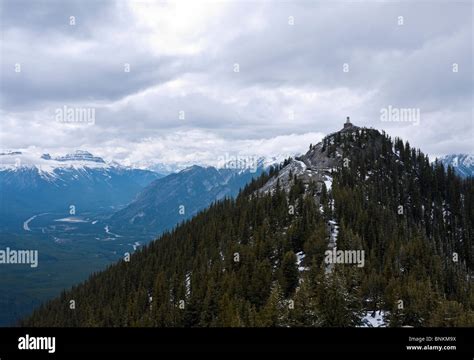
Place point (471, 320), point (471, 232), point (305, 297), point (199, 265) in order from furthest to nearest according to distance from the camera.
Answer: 1. point (471, 232)
2. point (199, 265)
3. point (305, 297)
4. point (471, 320)

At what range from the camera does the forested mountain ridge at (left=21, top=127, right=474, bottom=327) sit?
66750 millimetres

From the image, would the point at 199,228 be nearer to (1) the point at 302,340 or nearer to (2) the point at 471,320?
(2) the point at 471,320

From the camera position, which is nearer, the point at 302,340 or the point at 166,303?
the point at 302,340

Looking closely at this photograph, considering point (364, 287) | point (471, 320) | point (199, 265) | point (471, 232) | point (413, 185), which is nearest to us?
point (471, 320)

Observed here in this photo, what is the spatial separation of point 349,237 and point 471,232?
8763cm

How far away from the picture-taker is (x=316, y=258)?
3467 inches

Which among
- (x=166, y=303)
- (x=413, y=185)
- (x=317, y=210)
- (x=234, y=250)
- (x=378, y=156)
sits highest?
(x=378, y=156)

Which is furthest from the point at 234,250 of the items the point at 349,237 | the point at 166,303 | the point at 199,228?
the point at 199,228

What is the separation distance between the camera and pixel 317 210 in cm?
11275

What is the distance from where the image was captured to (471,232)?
6063 inches

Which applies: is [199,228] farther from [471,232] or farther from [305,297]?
[471,232]

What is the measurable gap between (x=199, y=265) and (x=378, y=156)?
9967 cm

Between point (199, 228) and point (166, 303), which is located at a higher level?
point (199, 228)

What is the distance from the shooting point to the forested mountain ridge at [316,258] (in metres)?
66.8
